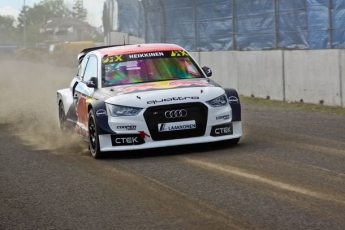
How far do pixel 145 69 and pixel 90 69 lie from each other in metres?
1.09

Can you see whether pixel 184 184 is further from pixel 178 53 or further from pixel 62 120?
pixel 62 120

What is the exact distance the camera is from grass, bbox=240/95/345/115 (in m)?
18.5

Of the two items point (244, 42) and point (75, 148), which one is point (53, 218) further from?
point (244, 42)

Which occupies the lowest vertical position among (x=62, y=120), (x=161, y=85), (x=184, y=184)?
(x=184, y=184)

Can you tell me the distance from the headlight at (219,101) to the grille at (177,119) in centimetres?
12

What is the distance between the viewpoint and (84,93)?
1301cm

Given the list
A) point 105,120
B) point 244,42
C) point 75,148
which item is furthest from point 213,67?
point 105,120

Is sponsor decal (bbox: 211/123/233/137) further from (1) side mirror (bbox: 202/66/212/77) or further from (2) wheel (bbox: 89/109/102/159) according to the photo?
(2) wheel (bbox: 89/109/102/159)

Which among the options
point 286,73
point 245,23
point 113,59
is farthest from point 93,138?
point 245,23

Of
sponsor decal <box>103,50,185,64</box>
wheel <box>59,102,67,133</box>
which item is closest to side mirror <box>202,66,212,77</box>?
sponsor decal <box>103,50,185,64</box>

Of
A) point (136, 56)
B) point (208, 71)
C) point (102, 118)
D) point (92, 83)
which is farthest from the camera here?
point (208, 71)

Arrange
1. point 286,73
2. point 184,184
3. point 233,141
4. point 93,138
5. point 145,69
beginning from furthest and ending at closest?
point 286,73, point 145,69, point 233,141, point 93,138, point 184,184

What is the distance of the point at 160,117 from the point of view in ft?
37.8

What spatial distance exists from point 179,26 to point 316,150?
1815 cm
